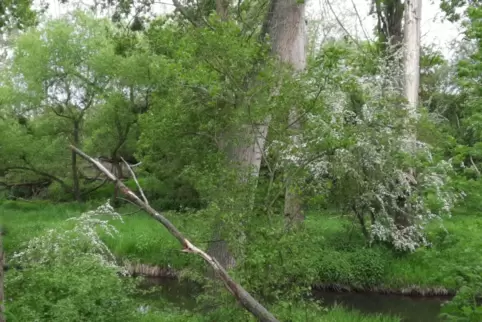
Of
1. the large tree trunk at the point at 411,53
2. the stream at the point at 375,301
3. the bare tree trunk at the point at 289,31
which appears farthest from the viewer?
the large tree trunk at the point at 411,53

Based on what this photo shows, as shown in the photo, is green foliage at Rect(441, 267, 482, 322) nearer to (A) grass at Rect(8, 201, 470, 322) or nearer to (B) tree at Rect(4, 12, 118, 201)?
(A) grass at Rect(8, 201, 470, 322)

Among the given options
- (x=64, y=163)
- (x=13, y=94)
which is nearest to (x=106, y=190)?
(x=64, y=163)

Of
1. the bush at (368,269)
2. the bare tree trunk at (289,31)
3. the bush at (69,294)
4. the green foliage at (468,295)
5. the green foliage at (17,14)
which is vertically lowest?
the bush at (368,269)

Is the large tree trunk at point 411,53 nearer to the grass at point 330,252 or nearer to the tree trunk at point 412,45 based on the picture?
the tree trunk at point 412,45

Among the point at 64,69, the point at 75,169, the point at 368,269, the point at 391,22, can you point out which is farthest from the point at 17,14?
the point at 75,169

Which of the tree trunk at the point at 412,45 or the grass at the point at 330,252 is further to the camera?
the tree trunk at the point at 412,45

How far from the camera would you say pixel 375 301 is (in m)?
12.4

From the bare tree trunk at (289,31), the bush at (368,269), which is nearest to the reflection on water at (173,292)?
the bush at (368,269)

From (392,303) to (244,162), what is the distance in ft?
21.2

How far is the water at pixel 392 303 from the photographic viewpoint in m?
11.2

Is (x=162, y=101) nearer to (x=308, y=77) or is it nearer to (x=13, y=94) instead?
(x=308, y=77)

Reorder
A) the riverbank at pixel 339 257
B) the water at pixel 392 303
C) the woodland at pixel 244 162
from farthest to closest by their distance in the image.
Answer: the riverbank at pixel 339 257
the water at pixel 392 303
the woodland at pixel 244 162

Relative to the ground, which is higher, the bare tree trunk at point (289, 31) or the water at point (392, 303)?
the bare tree trunk at point (289, 31)

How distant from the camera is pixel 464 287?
4.75 metres
